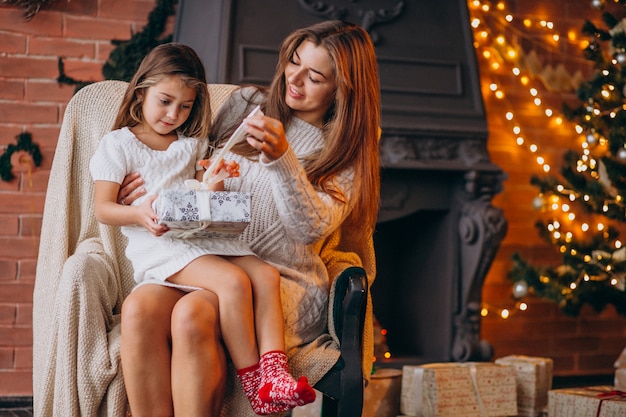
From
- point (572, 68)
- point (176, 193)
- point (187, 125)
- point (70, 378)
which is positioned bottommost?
point (70, 378)

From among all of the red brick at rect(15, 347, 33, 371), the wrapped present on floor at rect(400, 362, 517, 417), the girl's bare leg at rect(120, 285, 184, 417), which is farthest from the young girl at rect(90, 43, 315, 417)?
the red brick at rect(15, 347, 33, 371)

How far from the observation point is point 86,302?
5.76ft

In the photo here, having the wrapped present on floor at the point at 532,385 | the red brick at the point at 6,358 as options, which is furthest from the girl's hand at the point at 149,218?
the wrapped present on floor at the point at 532,385

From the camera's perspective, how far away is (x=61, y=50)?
3.13m

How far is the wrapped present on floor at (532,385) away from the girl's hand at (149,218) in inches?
69.3

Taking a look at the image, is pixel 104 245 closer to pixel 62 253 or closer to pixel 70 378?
pixel 62 253

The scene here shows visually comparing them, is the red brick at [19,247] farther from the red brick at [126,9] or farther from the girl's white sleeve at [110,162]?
the girl's white sleeve at [110,162]

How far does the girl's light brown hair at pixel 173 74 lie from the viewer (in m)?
1.90

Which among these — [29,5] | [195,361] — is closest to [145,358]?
[195,361]

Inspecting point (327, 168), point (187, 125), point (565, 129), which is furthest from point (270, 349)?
point (565, 129)

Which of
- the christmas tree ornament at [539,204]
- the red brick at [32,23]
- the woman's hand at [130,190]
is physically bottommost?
the woman's hand at [130,190]

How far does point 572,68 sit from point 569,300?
43.5 inches

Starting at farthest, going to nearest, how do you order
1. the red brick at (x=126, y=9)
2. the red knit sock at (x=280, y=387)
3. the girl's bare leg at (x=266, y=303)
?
the red brick at (x=126, y=9)
the girl's bare leg at (x=266, y=303)
the red knit sock at (x=280, y=387)

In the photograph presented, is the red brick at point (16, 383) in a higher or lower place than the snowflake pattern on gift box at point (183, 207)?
lower
